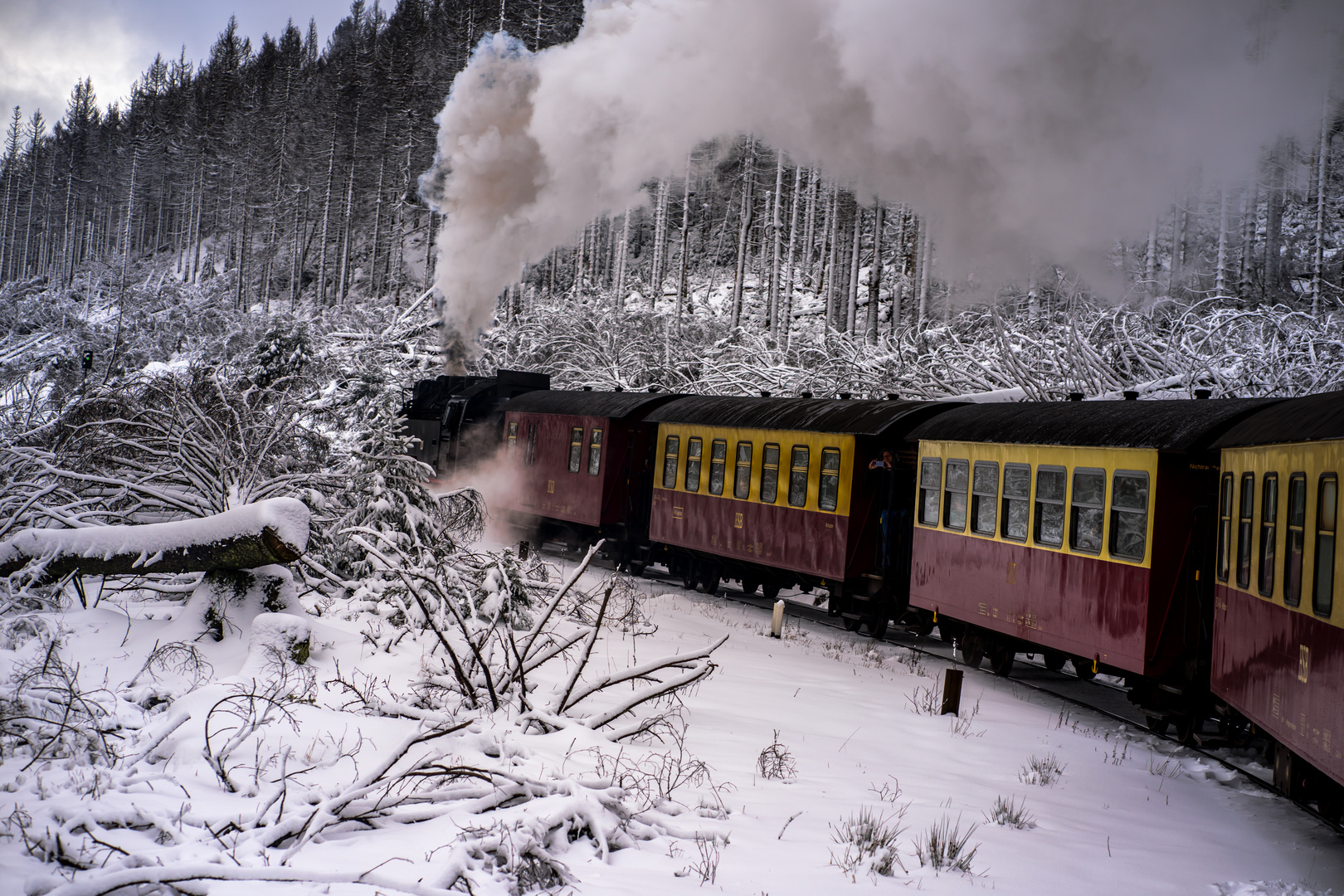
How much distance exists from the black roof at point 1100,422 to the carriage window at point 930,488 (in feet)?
1.26

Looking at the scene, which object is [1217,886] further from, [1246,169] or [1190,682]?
[1246,169]

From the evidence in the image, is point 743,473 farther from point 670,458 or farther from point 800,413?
point 670,458

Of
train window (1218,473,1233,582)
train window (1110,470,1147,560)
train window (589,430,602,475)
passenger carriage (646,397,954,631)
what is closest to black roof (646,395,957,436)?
passenger carriage (646,397,954,631)

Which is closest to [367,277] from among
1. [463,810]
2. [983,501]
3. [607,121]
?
[607,121]

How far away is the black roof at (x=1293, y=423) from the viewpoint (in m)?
6.28

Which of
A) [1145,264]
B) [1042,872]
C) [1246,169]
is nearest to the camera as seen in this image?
[1042,872]

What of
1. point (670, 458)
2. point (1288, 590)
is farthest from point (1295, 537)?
point (670, 458)

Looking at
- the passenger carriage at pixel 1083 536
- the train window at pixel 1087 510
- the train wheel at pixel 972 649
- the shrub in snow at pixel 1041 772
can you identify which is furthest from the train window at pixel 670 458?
the shrub in snow at pixel 1041 772

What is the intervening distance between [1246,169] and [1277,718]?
111 feet

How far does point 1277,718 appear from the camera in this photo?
6.76 meters

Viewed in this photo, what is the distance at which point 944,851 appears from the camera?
203 inches

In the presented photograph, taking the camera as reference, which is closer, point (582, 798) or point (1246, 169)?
point (582, 798)

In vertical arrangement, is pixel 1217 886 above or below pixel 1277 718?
below

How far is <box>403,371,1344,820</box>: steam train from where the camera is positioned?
678cm
